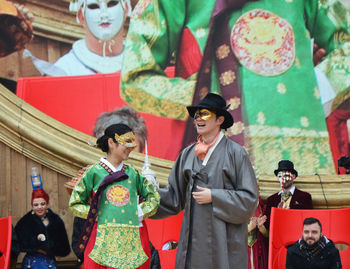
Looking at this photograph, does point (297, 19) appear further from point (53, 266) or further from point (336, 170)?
point (53, 266)

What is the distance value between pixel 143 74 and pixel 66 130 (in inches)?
36.1

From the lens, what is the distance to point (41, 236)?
4.87 metres

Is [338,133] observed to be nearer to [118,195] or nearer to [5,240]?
[118,195]

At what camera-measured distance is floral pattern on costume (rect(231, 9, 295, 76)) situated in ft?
20.4

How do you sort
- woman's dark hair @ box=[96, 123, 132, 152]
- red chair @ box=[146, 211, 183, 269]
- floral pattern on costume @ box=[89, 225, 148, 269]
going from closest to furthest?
floral pattern on costume @ box=[89, 225, 148, 269] → woman's dark hair @ box=[96, 123, 132, 152] → red chair @ box=[146, 211, 183, 269]

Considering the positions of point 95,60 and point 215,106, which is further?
point 95,60

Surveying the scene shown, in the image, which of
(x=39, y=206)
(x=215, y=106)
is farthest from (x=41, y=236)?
(x=215, y=106)

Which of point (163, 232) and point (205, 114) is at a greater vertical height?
point (205, 114)

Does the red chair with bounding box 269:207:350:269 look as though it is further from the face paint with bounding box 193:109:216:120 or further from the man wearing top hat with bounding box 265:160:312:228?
the face paint with bounding box 193:109:216:120

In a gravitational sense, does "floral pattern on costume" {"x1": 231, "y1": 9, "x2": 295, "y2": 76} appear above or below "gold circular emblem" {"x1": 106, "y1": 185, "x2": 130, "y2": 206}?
above

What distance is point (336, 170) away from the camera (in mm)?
6074

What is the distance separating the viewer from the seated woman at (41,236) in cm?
484

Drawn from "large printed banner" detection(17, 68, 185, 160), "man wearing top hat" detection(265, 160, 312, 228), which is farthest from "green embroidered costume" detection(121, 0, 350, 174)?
"man wearing top hat" detection(265, 160, 312, 228)

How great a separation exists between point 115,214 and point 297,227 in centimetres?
178
